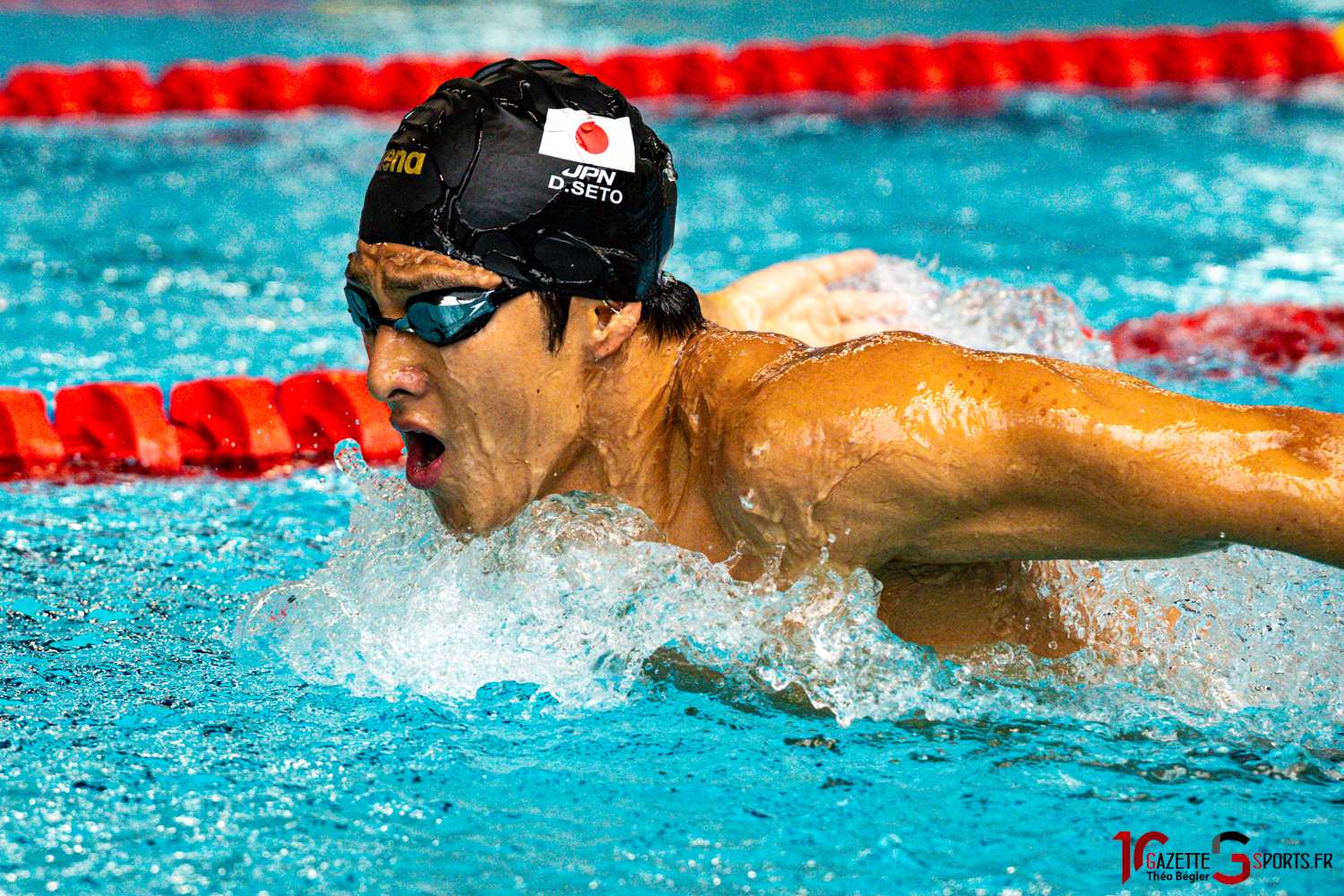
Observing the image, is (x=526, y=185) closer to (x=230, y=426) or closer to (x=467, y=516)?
(x=467, y=516)

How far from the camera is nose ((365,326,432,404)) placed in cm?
179

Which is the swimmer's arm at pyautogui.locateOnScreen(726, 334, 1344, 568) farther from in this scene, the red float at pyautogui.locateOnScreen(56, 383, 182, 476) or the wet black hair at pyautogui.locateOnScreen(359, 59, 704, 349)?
the red float at pyautogui.locateOnScreen(56, 383, 182, 476)

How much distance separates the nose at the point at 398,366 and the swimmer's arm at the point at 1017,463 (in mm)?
429

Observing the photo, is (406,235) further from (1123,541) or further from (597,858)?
(1123,541)

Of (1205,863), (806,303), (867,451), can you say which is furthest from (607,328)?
(806,303)

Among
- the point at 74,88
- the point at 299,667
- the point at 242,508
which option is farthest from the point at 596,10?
the point at 299,667

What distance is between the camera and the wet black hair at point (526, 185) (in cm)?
178

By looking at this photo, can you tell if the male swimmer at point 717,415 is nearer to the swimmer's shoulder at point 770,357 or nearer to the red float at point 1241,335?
the swimmer's shoulder at point 770,357

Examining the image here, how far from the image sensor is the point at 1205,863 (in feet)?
Result: 5.51

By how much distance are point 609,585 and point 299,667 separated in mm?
544

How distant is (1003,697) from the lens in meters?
1.96

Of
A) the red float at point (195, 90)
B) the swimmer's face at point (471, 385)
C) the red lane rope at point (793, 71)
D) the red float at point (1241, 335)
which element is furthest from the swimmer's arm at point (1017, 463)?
the red float at point (195, 90)

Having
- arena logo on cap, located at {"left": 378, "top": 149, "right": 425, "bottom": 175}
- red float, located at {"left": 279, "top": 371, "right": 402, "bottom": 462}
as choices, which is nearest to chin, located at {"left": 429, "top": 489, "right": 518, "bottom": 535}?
arena logo on cap, located at {"left": 378, "top": 149, "right": 425, "bottom": 175}

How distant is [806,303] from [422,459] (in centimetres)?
125
